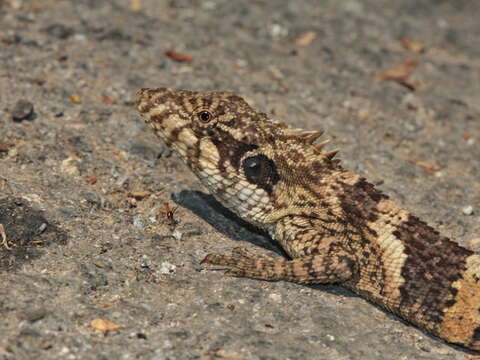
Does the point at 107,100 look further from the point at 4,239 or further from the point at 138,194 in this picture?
the point at 4,239

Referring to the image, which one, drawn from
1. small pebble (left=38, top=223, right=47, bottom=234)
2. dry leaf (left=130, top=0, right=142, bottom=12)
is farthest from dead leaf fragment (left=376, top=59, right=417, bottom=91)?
small pebble (left=38, top=223, right=47, bottom=234)

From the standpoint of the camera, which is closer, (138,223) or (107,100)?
(138,223)

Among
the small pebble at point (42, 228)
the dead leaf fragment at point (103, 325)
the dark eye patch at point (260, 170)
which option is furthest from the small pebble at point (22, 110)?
the dead leaf fragment at point (103, 325)

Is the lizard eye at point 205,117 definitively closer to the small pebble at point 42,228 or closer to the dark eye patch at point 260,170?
the dark eye patch at point 260,170

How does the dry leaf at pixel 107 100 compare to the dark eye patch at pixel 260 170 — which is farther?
the dry leaf at pixel 107 100

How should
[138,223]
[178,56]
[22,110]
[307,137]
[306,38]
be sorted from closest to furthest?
[307,137], [138,223], [22,110], [178,56], [306,38]

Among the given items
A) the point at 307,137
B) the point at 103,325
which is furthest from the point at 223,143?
the point at 103,325
